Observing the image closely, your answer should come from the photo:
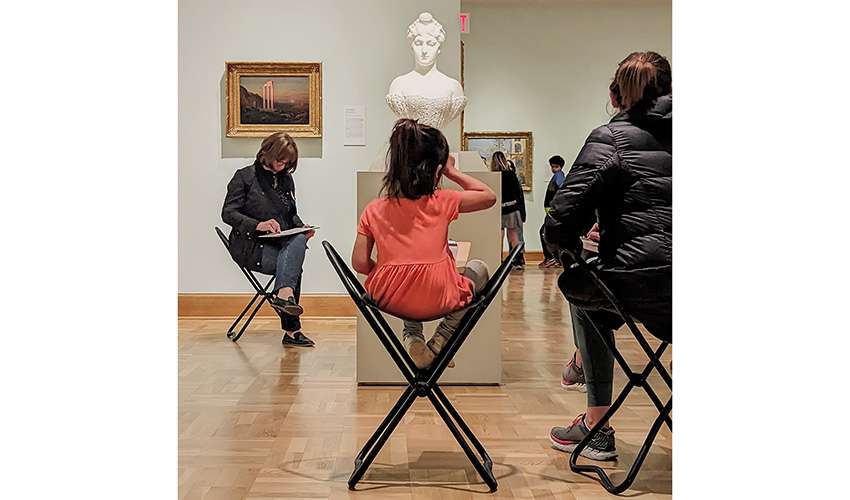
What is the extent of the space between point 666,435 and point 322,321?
3.79 m

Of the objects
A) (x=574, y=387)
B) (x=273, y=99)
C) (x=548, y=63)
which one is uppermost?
(x=548, y=63)

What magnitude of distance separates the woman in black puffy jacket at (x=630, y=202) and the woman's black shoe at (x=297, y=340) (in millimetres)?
3105

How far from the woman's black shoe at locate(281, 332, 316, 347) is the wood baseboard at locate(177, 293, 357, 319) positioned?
1208 mm


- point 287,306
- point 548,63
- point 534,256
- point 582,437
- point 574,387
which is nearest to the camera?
point 582,437

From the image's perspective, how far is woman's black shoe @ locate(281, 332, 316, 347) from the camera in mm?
5453

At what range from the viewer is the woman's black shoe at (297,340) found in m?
5.45

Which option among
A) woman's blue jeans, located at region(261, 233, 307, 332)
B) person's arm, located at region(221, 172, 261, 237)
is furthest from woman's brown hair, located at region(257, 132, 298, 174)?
woman's blue jeans, located at region(261, 233, 307, 332)

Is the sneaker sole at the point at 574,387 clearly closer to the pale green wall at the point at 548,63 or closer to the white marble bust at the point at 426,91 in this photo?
the white marble bust at the point at 426,91

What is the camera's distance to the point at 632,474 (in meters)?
2.50

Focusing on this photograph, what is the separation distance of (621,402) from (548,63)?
11091 mm

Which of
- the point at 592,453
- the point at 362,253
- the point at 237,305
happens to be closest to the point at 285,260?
the point at 237,305

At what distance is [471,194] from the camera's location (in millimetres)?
2951

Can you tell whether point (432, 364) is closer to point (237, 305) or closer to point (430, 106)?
point (430, 106)

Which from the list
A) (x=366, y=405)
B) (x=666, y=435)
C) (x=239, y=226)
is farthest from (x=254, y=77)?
(x=666, y=435)
